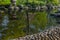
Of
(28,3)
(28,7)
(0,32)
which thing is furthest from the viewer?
(28,3)

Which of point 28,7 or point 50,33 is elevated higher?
point 50,33

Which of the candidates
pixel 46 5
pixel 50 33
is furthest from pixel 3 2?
pixel 50 33

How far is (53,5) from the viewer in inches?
1339

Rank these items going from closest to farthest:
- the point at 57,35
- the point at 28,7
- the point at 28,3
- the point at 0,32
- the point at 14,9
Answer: the point at 57,35 < the point at 0,32 < the point at 14,9 < the point at 28,7 < the point at 28,3

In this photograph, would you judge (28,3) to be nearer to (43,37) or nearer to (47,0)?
(47,0)

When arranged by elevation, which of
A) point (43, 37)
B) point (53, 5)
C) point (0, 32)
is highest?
point (43, 37)

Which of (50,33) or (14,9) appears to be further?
(14,9)

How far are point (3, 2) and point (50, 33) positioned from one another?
26650 millimetres

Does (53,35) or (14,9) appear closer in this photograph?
(53,35)

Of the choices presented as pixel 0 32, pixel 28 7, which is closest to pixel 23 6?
pixel 28 7

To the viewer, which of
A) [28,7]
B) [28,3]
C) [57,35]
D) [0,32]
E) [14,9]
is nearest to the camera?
[57,35]

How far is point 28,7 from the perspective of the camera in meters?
30.8

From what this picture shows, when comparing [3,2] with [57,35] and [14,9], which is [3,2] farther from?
[57,35]

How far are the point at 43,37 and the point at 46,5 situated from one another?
2599 centimetres
